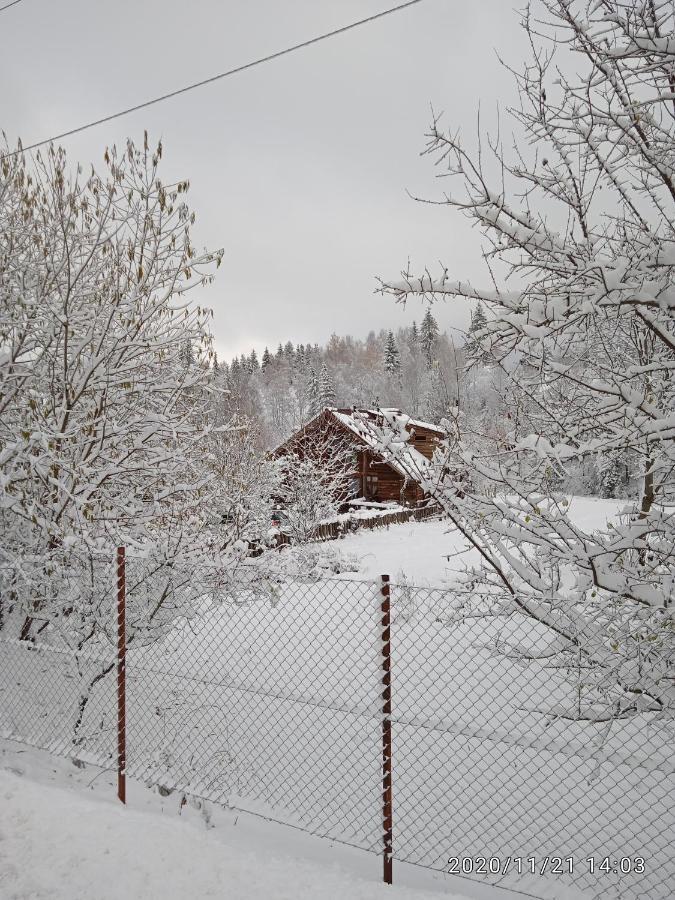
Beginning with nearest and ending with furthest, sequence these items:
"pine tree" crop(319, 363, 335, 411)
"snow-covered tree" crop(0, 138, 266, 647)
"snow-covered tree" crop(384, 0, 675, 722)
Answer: "snow-covered tree" crop(384, 0, 675, 722)
"snow-covered tree" crop(0, 138, 266, 647)
"pine tree" crop(319, 363, 335, 411)

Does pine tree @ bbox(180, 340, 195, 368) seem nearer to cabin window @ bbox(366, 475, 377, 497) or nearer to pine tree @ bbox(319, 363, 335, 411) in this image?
cabin window @ bbox(366, 475, 377, 497)

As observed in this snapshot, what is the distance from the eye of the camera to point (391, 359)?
85062 mm

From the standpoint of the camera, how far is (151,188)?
5785 mm

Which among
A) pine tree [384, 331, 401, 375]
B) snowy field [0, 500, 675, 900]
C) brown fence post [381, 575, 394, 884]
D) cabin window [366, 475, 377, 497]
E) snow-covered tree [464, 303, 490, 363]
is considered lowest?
snowy field [0, 500, 675, 900]

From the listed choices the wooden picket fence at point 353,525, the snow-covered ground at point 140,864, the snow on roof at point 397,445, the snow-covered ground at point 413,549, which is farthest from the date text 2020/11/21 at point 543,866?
the wooden picket fence at point 353,525

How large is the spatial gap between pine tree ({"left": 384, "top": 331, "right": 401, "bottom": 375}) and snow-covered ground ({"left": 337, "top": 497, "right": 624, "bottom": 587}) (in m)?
58.1

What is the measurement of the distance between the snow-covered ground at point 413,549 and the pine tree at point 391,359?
58.1 m

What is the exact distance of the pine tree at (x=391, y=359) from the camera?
83438 mm

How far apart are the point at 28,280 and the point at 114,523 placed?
2848 millimetres

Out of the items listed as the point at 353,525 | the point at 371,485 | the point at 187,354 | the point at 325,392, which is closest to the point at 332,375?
the point at 325,392

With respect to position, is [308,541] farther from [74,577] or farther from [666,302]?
[666,302]

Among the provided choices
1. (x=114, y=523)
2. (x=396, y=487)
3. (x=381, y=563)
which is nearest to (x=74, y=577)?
(x=114, y=523)

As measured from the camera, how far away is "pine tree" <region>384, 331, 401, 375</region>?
83.4 metres

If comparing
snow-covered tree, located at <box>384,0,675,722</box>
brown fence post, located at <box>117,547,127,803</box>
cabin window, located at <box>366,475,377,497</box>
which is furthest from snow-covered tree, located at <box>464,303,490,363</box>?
cabin window, located at <box>366,475,377,497</box>
